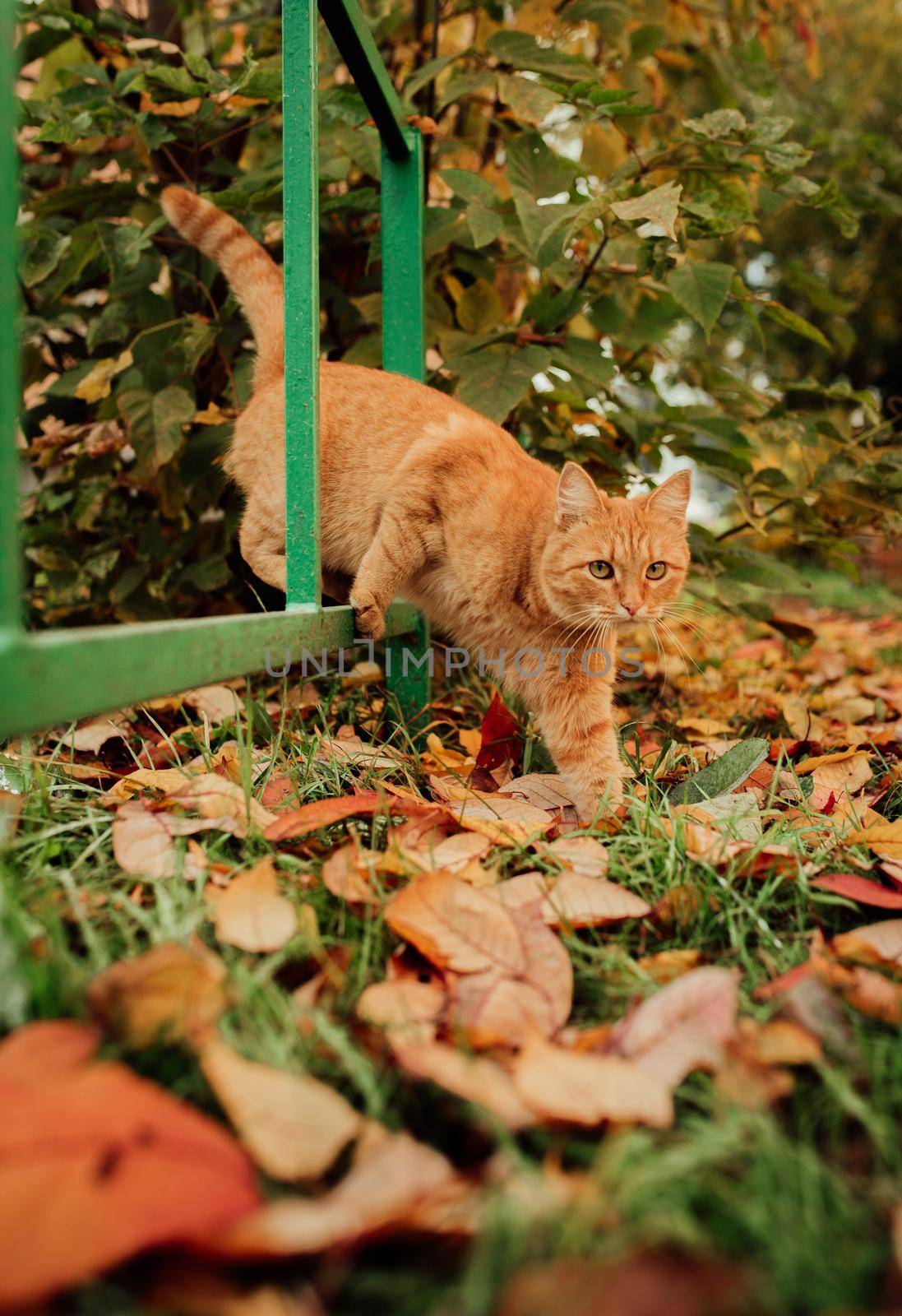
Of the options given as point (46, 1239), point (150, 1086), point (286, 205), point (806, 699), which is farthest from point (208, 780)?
point (806, 699)

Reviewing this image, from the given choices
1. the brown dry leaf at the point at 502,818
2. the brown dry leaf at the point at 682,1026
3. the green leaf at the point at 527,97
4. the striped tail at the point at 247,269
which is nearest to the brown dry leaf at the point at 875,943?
the brown dry leaf at the point at 682,1026

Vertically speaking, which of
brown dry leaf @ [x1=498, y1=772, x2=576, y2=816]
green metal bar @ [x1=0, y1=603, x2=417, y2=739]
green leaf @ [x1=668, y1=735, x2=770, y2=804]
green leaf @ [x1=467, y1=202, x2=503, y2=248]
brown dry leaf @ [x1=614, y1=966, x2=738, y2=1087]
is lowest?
brown dry leaf @ [x1=498, y1=772, x2=576, y2=816]

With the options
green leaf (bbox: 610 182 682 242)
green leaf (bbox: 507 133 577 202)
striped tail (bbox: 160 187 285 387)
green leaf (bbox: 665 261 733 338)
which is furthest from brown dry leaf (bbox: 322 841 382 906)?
green leaf (bbox: 507 133 577 202)

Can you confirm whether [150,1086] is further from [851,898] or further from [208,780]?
[851,898]

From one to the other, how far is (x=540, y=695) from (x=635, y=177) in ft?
3.83

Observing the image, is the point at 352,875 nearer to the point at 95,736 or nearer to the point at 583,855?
the point at 583,855

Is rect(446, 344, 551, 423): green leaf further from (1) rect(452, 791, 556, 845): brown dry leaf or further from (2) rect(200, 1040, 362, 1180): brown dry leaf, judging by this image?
(2) rect(200, 1040, 362, 1180): brown dry leaf

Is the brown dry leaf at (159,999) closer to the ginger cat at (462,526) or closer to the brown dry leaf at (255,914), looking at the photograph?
the brown dry leaf at (255,914)

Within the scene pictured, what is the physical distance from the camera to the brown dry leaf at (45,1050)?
0.73 m

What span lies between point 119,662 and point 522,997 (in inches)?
19.6

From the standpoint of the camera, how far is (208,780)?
137 cm

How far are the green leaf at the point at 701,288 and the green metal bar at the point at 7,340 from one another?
1466 millimetres

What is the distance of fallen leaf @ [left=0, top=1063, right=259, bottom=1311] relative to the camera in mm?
588

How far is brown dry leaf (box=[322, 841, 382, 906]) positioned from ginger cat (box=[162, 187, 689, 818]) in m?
0.78
